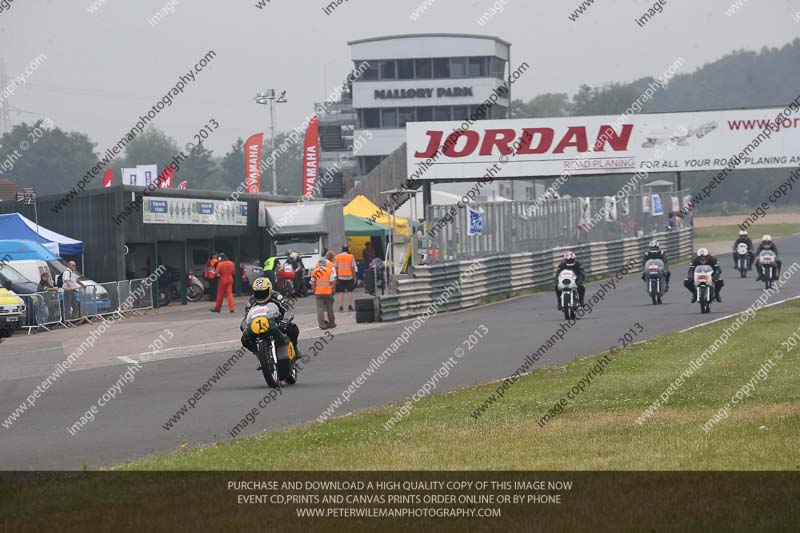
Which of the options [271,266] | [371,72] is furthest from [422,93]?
[271,266]

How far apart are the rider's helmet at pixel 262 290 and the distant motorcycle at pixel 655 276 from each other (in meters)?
14.6

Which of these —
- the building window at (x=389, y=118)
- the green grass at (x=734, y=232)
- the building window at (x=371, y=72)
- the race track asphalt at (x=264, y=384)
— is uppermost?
the building window at (x=371, y=72)

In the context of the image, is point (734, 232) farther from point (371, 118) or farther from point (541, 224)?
point (541, 224)

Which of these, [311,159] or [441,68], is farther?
[441,68]

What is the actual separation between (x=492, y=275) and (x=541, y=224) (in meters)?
4.56

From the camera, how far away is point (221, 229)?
41.0 metres

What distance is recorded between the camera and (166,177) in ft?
149

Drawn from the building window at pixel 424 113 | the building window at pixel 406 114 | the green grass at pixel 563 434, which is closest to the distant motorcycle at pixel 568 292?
the green grass at pixel 563 434

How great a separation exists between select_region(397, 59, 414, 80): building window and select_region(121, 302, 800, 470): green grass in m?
90.0

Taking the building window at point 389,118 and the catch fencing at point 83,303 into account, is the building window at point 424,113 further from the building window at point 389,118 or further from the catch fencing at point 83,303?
the catch fencing at point 83,303

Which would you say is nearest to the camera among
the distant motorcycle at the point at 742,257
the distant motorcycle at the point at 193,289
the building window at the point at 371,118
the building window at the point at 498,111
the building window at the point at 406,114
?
the distant motorcycle at the point at 742,257

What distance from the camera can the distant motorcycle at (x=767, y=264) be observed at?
3139 centimetres
